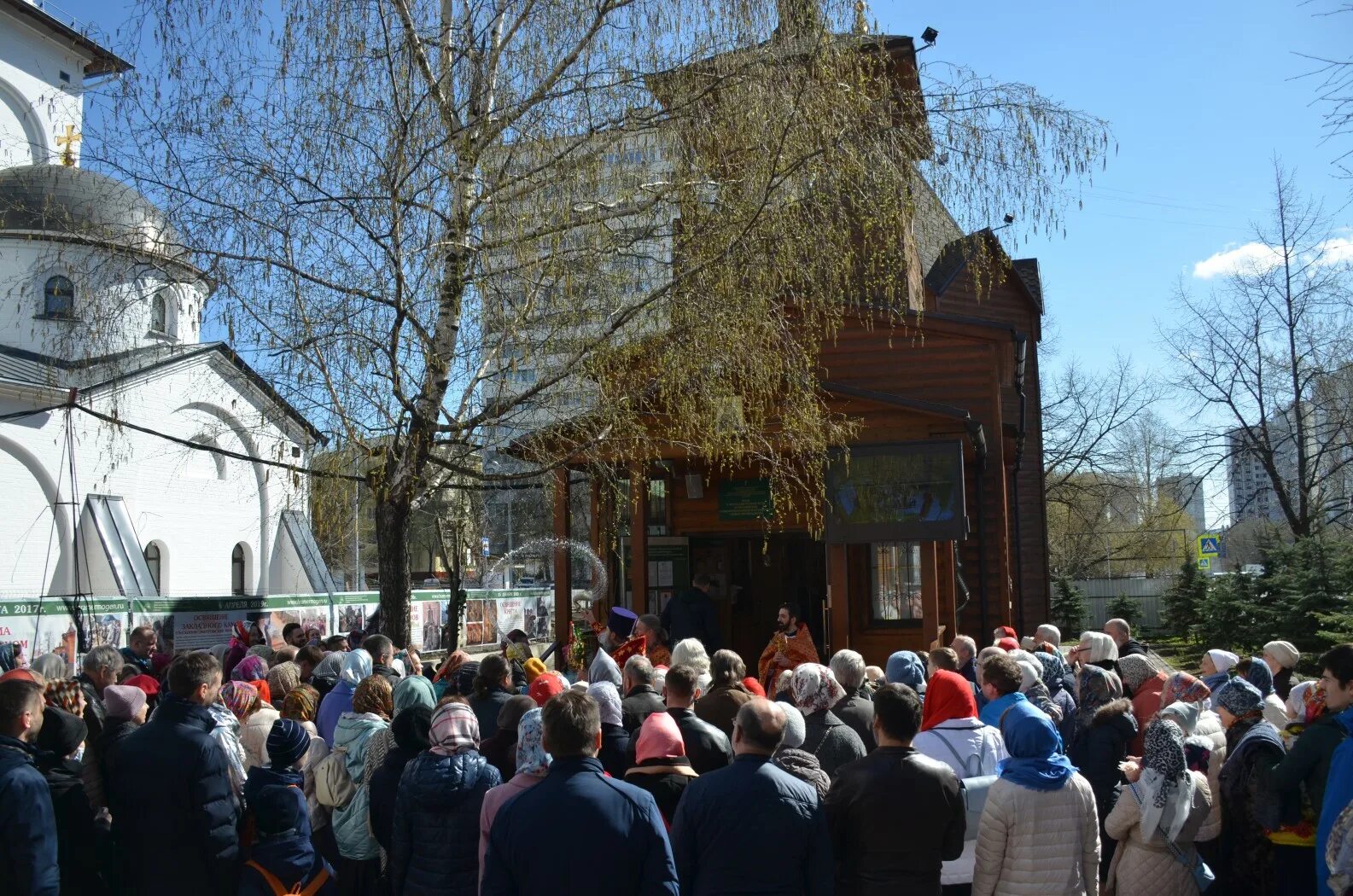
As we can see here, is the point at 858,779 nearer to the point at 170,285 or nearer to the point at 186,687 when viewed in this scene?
the point at 186,687

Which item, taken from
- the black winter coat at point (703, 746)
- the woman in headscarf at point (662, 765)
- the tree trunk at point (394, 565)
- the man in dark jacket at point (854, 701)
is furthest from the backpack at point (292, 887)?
the tree trunk at point (394, 565)

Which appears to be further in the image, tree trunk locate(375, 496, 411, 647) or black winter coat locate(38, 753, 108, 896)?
tree trunk locate(375, 496, 411, 647)

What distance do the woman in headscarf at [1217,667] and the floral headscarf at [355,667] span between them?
210 inches

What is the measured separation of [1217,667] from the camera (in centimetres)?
721

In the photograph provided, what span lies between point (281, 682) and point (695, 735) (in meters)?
3.13

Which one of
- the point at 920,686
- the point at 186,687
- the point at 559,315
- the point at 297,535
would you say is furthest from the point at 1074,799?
the point at 297,535

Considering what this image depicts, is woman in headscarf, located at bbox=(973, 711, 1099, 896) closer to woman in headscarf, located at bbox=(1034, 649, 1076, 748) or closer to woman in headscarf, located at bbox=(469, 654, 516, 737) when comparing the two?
woman in headscarf, located at bbox=(1034, 649, 1076, 748)

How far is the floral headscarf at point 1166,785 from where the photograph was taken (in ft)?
17.1

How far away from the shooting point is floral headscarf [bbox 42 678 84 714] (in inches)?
225

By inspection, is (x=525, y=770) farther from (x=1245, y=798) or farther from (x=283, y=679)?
(x=1245, y=798)

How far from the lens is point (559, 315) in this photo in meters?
8.85

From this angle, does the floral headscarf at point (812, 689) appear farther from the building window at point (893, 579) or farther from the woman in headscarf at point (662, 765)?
the building window at point (893, 579)

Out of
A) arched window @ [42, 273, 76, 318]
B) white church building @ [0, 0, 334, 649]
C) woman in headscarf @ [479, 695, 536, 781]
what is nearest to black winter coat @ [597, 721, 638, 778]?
woman in headscarf @ [479, 695, 536, 781]

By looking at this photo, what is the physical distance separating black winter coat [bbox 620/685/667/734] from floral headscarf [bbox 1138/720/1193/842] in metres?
2.64
